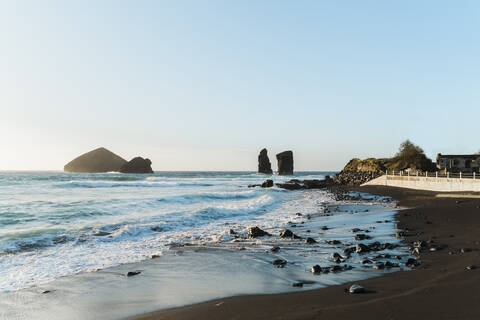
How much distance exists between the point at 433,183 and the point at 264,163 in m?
156

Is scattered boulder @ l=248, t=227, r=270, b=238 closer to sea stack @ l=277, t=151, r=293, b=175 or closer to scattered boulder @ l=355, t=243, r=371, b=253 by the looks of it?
scattered boulder @ l=355, t=243, r=371, b=253

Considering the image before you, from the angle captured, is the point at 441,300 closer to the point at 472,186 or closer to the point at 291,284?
the point at 291,284

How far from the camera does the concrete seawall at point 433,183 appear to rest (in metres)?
29.0

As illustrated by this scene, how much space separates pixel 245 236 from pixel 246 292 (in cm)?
729

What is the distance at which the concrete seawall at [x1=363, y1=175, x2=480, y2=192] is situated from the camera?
1141 inches

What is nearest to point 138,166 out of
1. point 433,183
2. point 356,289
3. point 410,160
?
point 410,160

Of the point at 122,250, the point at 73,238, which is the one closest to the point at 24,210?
the point at 73,238

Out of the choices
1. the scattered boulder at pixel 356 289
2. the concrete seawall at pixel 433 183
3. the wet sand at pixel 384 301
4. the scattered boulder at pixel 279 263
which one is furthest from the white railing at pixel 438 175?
the scattered boulder at pixel 356 289

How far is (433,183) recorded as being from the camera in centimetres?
3503

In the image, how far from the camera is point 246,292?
21.2ft

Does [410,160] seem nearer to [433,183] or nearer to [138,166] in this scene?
[433,183]

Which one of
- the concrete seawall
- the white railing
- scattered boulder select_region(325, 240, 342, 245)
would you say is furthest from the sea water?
the white railing

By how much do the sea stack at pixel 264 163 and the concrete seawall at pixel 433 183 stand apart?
142m

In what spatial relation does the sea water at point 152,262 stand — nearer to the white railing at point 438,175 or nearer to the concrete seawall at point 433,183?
the concrete seawall at point 433,183
